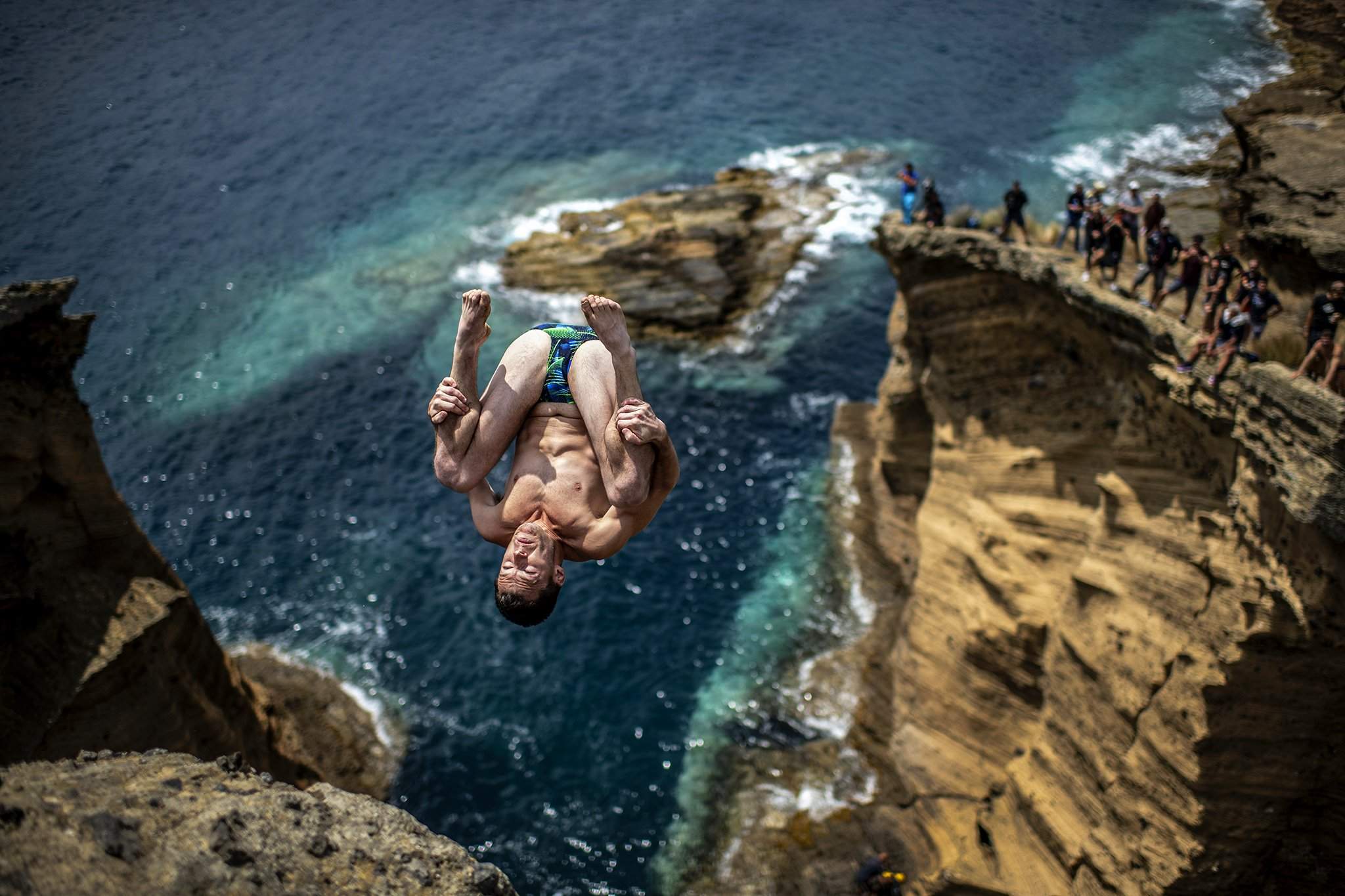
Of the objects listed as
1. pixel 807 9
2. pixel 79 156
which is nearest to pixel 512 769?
pixel 79 156

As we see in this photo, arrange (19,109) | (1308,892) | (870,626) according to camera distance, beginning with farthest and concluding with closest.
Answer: (19,109) → (870,626) → (1308,892)

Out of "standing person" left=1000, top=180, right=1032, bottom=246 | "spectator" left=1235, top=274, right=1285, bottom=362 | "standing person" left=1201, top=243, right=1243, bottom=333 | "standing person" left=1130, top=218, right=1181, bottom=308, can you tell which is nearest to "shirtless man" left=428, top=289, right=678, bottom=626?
"spectator" left=1235, top=274, right=1285, bottom=362

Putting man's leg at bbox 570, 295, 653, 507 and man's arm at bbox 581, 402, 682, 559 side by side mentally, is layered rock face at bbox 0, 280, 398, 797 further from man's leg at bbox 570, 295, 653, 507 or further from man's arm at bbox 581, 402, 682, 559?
man's leg at bbox 570, 295, 653, 507

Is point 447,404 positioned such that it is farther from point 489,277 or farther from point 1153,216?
point 489,277

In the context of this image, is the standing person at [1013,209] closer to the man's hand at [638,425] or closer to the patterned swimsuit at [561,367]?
the patterned swimsuit at [561,367]

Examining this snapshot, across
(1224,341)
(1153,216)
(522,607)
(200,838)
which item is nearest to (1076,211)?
(1153,216)

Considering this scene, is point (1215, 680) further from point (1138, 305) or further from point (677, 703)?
point (677, 703)

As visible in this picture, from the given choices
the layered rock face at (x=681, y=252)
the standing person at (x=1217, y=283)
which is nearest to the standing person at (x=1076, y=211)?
the standing person at (x=1217, y=283)
